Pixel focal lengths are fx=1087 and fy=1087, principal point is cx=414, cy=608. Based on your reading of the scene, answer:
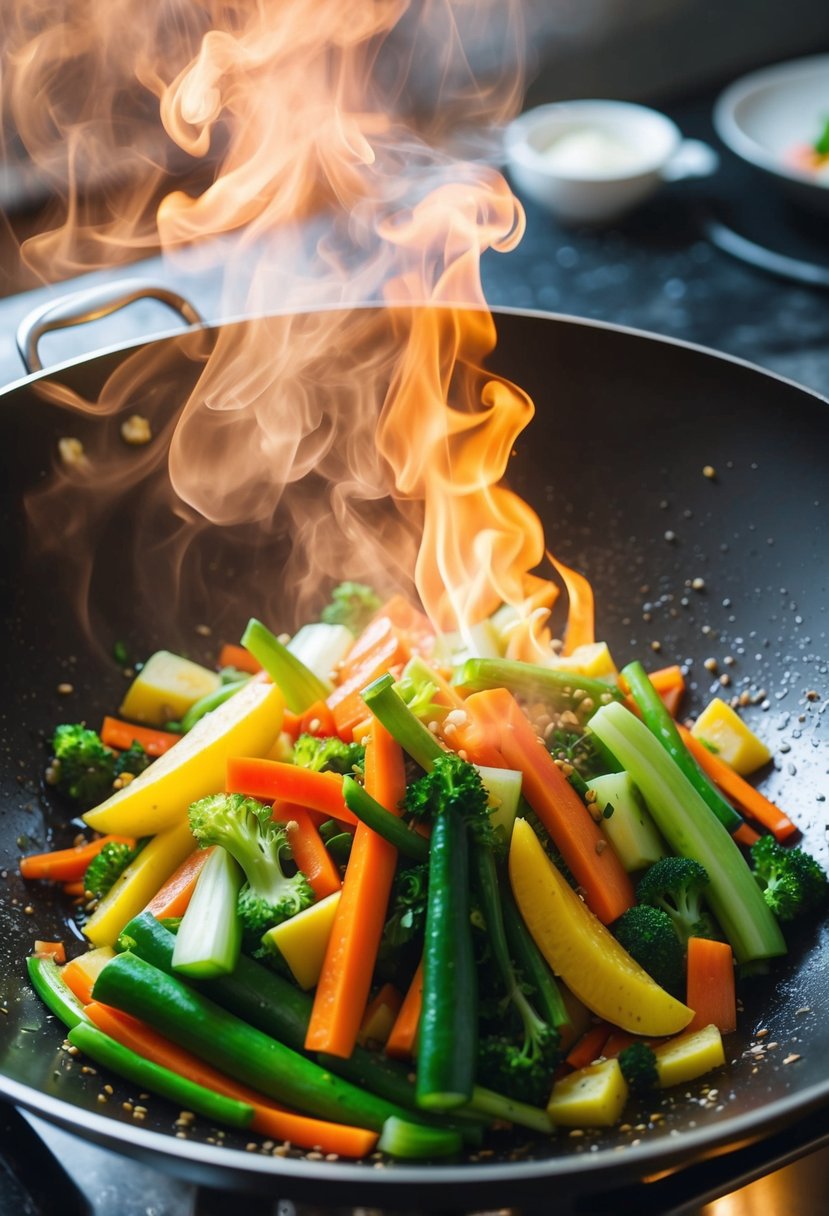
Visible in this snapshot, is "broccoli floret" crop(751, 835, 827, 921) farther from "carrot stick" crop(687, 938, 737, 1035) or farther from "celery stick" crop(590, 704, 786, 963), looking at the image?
"carrot stick" crop(687, 938, 737, 1035)

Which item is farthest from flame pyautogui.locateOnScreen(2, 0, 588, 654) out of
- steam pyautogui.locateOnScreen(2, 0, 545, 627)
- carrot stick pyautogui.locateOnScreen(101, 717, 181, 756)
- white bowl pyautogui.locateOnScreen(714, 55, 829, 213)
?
white bowl pyautogui.locateOnScreen(714, 55, 829, 213)

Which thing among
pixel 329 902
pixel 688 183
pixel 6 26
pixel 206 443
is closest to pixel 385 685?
pixel 329 902

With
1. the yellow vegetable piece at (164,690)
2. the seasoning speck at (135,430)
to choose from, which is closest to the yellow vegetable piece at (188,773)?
the yellow vegetable piece at (164,690)

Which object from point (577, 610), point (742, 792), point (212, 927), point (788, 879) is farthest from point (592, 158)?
point (212, 927)

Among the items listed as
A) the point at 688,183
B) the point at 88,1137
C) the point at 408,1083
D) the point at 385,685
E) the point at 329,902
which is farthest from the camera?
the point at 688,183

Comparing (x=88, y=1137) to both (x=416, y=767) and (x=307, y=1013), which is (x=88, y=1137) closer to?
(x=307, y=1013)

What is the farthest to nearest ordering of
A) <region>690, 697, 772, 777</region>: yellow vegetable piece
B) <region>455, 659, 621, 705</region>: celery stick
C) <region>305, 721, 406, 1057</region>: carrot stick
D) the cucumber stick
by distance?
1. <region>690, 697, 772, 777</region>: yellow vegetable piece
2. <region>455, 659, 621, 705</region>: celery stick
3. the cucumber stick
4. <region>305, 721, 406, 1057</region>: carrot stick
